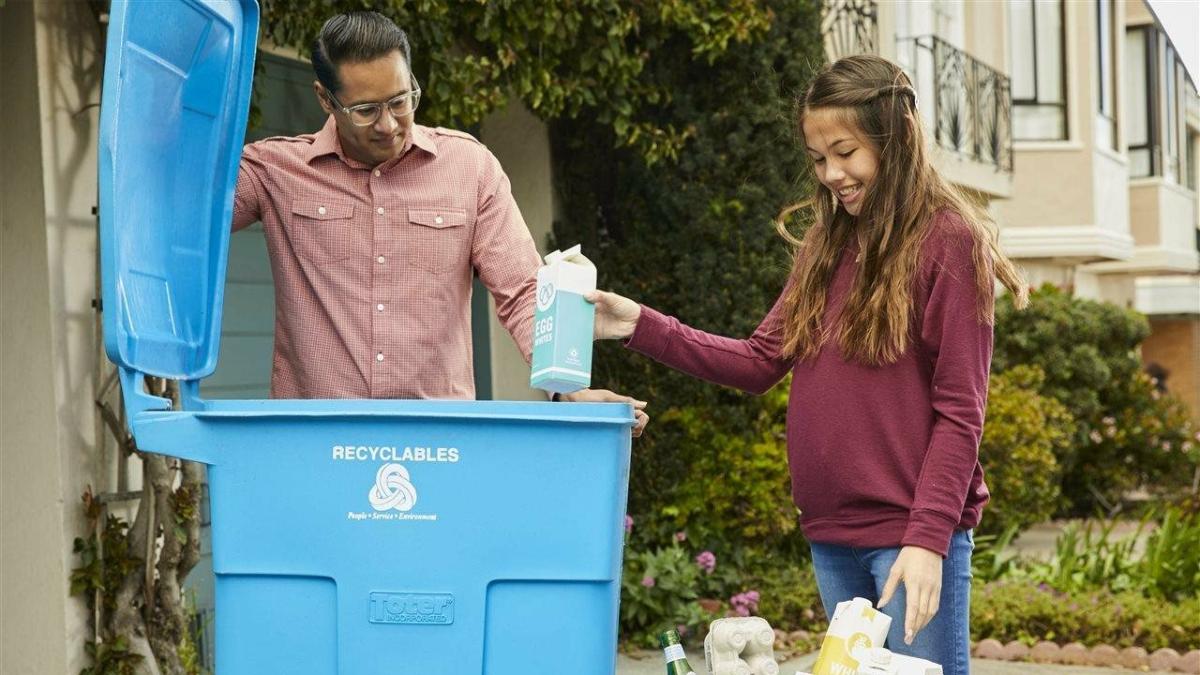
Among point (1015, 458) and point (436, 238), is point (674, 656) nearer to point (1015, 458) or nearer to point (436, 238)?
point (436, 238)

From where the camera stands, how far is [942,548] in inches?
91.0

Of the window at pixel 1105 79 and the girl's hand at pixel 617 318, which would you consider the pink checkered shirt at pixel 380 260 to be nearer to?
the girl's hand at pixel 617 318

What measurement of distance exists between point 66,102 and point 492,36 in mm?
1704

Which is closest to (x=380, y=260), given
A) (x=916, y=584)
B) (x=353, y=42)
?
(x=353, y=42)

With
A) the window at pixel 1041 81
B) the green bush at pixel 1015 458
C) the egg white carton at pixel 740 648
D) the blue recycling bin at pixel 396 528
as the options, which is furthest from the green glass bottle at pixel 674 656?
the window at pixel 1041 81

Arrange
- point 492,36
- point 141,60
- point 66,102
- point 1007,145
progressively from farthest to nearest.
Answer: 1. point 1007,145
2. point 492,36
3. point 66,102
4. point 141,60

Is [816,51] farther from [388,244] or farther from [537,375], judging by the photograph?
[537,375]

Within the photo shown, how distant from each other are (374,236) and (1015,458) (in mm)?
6779

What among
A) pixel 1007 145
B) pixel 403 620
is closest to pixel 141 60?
pixel 403 620

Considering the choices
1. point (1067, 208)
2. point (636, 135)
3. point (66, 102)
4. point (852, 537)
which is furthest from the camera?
point (1067, 208)

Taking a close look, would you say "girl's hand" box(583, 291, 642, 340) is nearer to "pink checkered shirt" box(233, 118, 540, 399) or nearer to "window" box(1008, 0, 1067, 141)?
"pink checkered shirt" box(233, 118, 540, 399)

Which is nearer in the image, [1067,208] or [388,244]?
[388,244]

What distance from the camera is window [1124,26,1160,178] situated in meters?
19.6

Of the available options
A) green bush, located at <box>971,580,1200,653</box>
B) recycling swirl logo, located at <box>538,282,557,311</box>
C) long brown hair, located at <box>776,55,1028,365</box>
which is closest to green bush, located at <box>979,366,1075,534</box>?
green bush, located at <box>971,580,1200,653</box>
